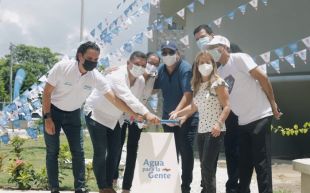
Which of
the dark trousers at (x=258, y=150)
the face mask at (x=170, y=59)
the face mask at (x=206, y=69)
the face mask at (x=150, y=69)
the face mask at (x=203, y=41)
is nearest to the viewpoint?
the face mask at (x=206, y=69)

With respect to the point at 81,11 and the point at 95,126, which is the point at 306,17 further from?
the point at 81,11

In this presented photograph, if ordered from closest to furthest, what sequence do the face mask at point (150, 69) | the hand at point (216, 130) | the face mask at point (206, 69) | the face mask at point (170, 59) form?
1. the hand at point (216, 130)
2. the face mask at point (206, 69)
3. the face mask at point (170, 59)
4. the face mask at point (150, 69)

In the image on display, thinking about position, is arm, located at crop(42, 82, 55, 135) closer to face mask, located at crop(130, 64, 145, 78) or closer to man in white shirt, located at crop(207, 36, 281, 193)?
face mask, located at crop(130, 64, 145, 78)

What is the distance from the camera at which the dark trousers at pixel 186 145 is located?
555cm

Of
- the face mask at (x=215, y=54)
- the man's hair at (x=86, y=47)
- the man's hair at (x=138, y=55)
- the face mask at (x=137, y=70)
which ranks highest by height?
the man's hair at (x=86, y=47)

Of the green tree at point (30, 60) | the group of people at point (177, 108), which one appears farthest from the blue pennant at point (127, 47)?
the green tree at point (30, 60)

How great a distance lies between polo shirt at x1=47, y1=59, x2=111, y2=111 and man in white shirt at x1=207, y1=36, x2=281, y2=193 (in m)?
1.31

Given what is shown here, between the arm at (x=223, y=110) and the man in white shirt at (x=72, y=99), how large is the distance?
1.08 meters

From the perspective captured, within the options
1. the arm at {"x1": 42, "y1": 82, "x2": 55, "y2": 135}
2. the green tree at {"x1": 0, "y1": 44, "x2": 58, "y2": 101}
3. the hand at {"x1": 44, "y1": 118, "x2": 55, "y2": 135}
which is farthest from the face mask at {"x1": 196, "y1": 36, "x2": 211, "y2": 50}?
the green tree at {"x1": 0, "y1": 44, "x2": 58, "y2": 101}

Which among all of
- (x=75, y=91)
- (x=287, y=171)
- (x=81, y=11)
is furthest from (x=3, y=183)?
(x=81, y=11)

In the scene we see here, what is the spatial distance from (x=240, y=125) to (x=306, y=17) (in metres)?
7.92

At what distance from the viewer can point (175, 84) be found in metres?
5.66

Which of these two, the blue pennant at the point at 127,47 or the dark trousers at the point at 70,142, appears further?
the blue pennant at the point at 127,47

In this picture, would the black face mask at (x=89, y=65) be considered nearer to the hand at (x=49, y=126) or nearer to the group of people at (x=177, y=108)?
the group of people at (x=177, y=108)
